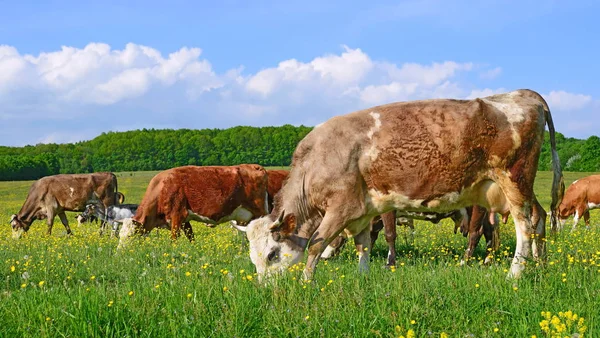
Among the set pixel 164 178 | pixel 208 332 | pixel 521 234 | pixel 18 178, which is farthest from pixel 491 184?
pixel 18 178

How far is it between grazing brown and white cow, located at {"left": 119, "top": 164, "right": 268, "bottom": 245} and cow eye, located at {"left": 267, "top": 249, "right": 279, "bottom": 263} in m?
6.61

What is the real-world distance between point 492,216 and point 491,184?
279cm

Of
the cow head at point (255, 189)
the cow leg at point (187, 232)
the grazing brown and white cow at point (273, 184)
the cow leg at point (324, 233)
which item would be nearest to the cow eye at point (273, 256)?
the cow leg at point (324, 233)

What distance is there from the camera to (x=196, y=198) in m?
14.8

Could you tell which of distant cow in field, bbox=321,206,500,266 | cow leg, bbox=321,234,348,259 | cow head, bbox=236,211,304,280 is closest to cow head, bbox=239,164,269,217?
distant cow in field, bbox=321,206,500,266

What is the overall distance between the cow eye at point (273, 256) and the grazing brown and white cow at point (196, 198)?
661 centimetres

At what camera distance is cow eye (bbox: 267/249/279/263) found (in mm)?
8250

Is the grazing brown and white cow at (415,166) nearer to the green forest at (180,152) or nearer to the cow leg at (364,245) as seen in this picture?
the cow leg at (364,245)

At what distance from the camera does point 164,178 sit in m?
15.0

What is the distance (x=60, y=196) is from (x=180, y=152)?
77974mm

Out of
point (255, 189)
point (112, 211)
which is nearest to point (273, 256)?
point (255, 189)

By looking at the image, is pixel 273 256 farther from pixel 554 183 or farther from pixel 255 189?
pixel 255 189

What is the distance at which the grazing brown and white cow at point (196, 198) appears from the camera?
14727 millimetres

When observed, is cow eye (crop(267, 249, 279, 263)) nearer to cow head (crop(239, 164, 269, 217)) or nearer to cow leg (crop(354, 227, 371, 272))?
cow leg (crop(354, 227, 371, 272))
